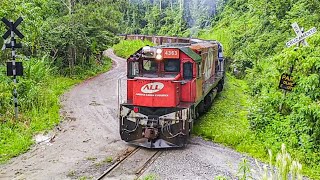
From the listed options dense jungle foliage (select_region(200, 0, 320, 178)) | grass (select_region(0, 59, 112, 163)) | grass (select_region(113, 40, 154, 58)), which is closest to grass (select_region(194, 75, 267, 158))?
dense jungle foliage (select_region(200, 0, 320, 178))

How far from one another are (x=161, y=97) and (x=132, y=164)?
223cm

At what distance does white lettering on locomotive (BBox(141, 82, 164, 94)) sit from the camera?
10.6 metres

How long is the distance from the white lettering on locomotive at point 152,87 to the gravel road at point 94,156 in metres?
1.83

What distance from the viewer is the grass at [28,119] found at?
35.7 feet

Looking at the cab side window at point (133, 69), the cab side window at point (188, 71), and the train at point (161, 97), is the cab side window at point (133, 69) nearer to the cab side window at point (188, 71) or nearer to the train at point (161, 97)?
the train at point (161, 97)

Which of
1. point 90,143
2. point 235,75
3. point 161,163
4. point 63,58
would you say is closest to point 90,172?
point 161,163

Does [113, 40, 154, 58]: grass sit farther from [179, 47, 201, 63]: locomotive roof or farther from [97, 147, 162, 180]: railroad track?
[97, 147, 162, 180]: railroad track

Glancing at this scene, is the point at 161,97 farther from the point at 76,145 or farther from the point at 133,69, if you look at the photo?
the point at 76,145

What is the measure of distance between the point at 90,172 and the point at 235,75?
18296mm

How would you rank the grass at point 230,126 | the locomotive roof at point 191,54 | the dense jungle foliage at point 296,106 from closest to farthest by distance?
the dense jungle foliage at point 296,106, the grass at point 230,126, the locomotive roof at point 191,54

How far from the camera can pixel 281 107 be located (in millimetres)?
11414

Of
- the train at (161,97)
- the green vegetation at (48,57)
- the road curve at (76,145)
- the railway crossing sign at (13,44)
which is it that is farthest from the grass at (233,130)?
the railway crossing sign at (13,44)

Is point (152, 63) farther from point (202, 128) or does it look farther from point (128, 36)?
point (128, 36)

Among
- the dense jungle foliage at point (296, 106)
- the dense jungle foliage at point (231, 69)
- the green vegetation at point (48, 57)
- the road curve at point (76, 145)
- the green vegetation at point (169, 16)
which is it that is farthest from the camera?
the green vegetation at point (169, 16)
